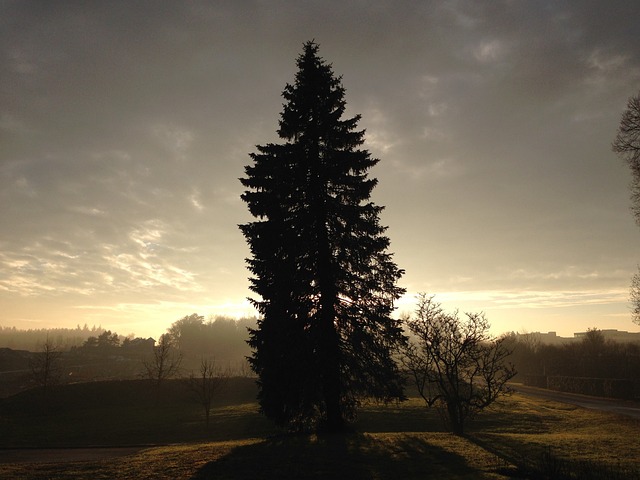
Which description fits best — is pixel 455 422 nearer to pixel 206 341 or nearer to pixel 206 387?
pixel 206 387

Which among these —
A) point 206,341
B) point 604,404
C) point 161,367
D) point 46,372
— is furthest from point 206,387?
point 206,341

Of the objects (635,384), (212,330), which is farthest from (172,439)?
(212,330)

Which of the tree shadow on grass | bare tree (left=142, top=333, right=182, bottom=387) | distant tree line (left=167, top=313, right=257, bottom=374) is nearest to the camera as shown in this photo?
the tree shadow on grass

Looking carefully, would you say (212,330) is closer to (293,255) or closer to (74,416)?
(74,416)

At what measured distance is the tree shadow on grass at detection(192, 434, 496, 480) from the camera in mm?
12453

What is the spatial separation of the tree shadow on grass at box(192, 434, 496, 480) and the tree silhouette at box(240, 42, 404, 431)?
2.75 metres

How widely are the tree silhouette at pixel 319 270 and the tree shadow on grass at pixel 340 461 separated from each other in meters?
2.75

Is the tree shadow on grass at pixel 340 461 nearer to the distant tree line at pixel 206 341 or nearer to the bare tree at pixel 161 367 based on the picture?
the bare tree at pixel 161 367

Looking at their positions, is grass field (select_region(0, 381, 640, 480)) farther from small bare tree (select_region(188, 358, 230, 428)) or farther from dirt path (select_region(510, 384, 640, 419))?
dirt path (select_region(510, 384, 640, 419))

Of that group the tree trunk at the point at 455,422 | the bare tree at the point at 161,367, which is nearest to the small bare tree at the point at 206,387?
the bare tree at the point at 161,367

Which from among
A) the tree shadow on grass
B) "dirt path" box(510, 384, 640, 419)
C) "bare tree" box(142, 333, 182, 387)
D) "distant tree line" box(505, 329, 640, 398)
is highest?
"bare tree" box(142, 333, 182, 387)

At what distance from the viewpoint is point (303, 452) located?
595 inches

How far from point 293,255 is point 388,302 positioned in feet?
18.6

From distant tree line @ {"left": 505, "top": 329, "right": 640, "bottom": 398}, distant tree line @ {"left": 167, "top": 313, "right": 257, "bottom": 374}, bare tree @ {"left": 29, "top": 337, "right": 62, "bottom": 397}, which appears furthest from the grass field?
distant tree line @ {"left": 167, "top": 313, "right": 257, "bottom": 374}
